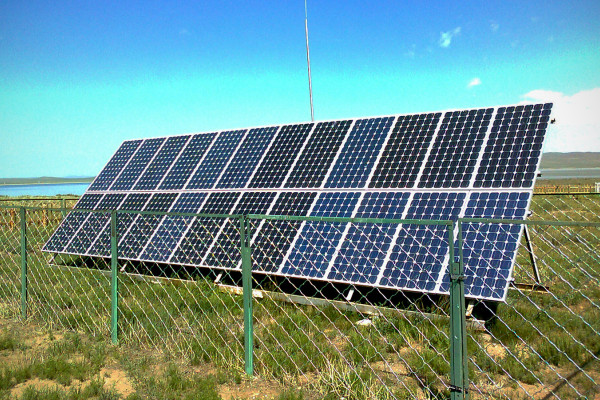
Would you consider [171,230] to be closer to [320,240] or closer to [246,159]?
[246,159]

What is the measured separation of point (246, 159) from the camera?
10.7 metres

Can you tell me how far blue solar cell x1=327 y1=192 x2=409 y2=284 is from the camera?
709 centimetres

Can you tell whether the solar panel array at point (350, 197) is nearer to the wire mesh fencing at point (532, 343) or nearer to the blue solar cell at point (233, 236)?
the blue solar cell at point (233, 236)

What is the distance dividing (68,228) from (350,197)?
756 cm

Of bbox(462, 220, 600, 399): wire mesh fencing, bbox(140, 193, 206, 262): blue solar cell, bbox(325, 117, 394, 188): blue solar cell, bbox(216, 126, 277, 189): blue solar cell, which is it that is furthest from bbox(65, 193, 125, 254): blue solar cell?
bbox(462, 220, 600, 399): wire mesh fencing

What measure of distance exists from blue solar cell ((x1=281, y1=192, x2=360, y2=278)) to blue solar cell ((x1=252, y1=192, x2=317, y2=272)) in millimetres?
193

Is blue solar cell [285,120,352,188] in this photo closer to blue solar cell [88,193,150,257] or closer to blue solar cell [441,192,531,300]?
blue solar cell [441,192,531,300]

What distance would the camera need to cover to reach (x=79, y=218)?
12.0 m

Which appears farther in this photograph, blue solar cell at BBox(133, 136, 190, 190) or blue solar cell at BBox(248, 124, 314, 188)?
blue solar cell at BBox(133, 136, 190, 190)

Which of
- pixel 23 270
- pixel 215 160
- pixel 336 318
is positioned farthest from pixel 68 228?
pixel 336 318

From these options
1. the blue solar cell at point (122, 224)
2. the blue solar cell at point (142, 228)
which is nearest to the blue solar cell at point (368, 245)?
the blue solar cell at point (142, 228)

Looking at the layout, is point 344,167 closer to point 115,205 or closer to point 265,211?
point 265,211

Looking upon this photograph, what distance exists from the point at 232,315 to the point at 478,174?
178 inches

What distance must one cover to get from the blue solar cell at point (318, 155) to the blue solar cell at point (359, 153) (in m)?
0.21
